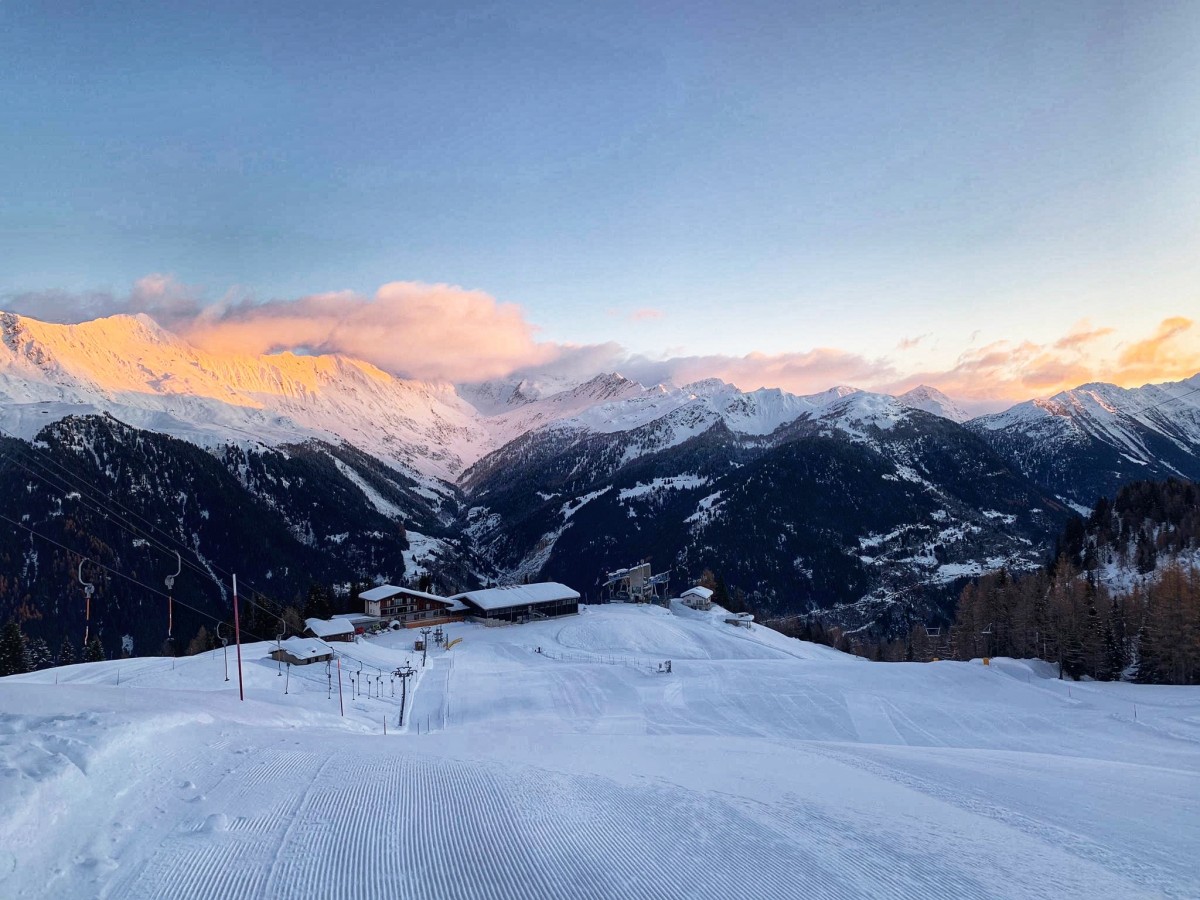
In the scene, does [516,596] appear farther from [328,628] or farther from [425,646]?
[328,628]

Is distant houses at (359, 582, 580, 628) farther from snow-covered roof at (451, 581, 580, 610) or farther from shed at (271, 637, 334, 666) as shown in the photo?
shed at (271, 637, 334, 666)

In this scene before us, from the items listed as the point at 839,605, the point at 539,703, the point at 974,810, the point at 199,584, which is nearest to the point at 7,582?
the point at 199,584

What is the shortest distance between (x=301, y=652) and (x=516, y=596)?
32.4 m

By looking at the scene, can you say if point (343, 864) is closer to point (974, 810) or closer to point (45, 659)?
point (974, 810)

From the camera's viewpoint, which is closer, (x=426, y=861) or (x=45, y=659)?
(x=426, y=861)

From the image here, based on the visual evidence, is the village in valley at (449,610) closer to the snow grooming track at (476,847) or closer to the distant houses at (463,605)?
the distant houses at (463,605)

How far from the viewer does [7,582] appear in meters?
111

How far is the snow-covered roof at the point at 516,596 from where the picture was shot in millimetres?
77375

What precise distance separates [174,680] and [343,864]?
35.0m

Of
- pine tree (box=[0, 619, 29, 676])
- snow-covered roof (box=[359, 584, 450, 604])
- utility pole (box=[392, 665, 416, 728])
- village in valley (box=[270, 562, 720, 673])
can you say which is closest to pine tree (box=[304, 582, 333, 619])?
village in valley (box=[270, 562, 720, 673])

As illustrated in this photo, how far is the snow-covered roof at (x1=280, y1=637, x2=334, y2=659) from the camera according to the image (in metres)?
49.7

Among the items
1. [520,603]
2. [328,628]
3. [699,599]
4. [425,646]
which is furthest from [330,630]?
[699,599]

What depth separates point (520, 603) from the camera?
Answer: 77750 millimetres

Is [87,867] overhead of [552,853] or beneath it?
overhead
